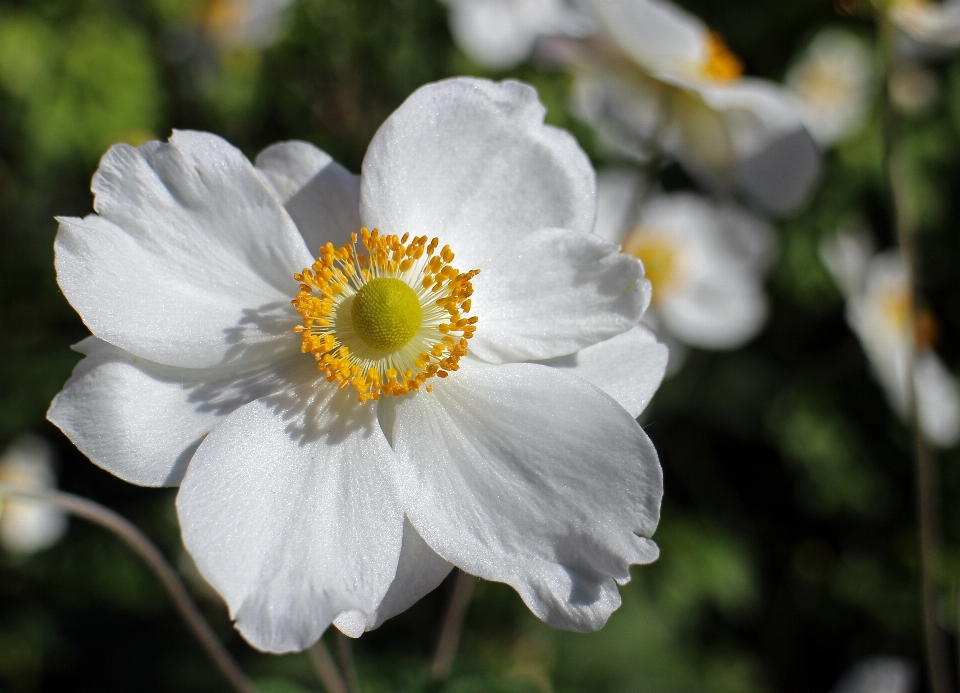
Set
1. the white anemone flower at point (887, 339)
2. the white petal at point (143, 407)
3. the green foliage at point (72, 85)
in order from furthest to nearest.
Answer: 1. the white anemone flower at point (887, 339)
2. the green foliage at point (72, 85)
3. the white petal at point (143, 407)

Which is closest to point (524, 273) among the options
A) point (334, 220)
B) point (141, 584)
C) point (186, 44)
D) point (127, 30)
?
point (334, 220)

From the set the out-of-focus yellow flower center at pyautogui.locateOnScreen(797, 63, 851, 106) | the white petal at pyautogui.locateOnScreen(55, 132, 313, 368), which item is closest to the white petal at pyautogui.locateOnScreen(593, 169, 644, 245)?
the out-of-focus yellow flower center at pyautogui.locateOnScreen(797, 63, 851, 106)

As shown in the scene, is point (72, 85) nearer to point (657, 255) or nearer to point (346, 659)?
point (657, 255)

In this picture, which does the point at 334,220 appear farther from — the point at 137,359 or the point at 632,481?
the point at 632,481

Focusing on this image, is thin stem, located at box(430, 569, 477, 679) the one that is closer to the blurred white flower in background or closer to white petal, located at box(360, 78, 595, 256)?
white petal, located at box(360, 78, 595, 256)

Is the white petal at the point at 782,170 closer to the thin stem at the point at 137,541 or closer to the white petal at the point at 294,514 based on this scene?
the white petal at the point at 294,514

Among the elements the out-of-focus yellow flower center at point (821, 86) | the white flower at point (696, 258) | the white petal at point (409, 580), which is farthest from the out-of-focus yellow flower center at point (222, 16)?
the white petal at point (409, 580)

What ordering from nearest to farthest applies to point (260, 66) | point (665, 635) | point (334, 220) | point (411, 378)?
point (411, 378), point (334, 220), point (665, 635), point (260, 66)

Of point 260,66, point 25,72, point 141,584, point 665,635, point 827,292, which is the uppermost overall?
point 25,72
